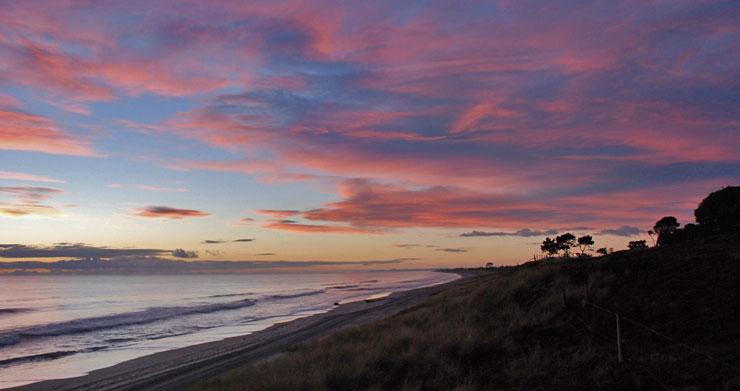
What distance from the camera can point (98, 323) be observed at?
51.2 metres

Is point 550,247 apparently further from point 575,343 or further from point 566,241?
point 575,343

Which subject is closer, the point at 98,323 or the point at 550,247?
the point at 98,323

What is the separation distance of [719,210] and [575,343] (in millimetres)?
44037

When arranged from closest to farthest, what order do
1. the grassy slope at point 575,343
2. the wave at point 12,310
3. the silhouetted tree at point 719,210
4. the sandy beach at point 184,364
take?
the grassy slope at point 575,343, the sandy beach at point 184,364, the silhouetted tree at point 719,210, the wave at point 12,310

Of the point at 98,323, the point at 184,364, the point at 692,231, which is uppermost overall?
the point at 692,231

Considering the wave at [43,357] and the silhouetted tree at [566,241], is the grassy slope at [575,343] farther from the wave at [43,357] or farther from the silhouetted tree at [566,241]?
the silhouetted tree at [566,241]

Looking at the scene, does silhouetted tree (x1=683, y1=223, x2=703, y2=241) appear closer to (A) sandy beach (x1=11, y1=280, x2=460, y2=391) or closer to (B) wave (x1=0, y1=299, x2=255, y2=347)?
→ (A) sandy beach (x1=11, y1=280, x2=460, y2=391)

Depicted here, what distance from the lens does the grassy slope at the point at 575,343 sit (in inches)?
480

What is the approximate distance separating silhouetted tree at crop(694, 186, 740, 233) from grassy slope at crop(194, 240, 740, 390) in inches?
1131

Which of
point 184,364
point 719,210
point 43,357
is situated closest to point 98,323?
point 43,357

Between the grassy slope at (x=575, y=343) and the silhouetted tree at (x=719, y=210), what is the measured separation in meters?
28.7

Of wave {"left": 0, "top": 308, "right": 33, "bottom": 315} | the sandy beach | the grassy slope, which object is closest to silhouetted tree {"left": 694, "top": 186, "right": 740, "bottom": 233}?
the grassy slope

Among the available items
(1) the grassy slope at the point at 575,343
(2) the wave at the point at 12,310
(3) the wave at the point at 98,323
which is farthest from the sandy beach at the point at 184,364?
(2) the wave at the point at 12,310

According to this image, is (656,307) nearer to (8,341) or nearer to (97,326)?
(8,341)
